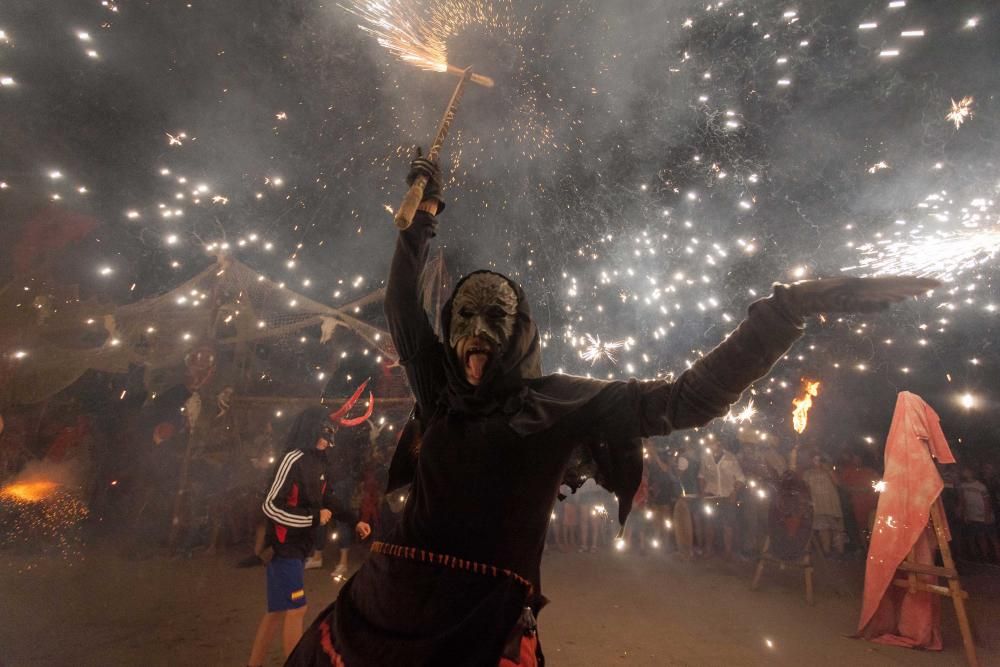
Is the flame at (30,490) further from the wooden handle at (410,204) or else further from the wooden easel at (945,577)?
the wooden easel at (945,577)

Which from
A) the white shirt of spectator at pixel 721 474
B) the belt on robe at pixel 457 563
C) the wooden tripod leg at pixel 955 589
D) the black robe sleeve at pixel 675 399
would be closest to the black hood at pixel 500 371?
the black robe sleeve at pixel 675 399

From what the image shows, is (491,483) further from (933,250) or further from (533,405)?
(933,250)

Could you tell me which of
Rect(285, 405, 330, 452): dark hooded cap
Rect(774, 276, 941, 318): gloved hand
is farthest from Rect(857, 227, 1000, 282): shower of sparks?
Rect(285, 405, 330, 452): dark hooded cap

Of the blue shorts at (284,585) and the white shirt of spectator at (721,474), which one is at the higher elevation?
the white shirt of spectator at (721,474)

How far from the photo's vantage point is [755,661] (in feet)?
16.6

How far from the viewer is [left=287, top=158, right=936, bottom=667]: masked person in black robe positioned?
4.91 ft

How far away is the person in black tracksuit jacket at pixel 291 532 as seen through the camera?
4.17 meters

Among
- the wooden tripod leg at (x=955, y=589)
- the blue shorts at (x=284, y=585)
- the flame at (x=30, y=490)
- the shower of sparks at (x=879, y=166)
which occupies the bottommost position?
the flame at (x=30, y=490)

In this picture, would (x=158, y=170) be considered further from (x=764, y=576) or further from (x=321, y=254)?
(x=764, y=576)

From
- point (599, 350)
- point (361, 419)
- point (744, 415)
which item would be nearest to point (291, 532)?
point (361, 419)

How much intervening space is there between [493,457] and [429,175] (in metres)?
1.44

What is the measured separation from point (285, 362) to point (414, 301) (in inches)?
396

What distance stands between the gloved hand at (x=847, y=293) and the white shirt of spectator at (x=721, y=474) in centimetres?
1024

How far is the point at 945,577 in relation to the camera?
207 inches
